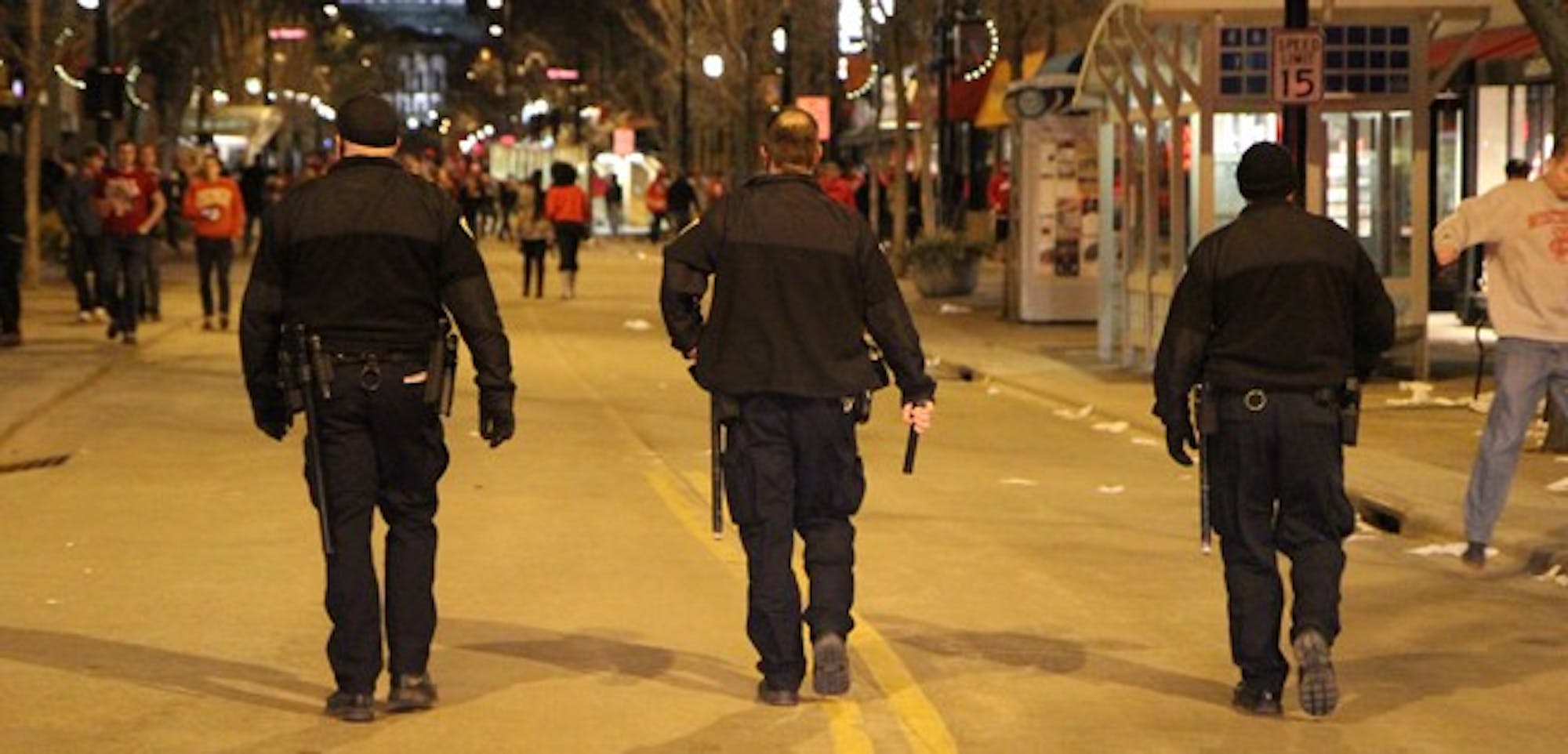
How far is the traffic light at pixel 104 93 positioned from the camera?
34.7m

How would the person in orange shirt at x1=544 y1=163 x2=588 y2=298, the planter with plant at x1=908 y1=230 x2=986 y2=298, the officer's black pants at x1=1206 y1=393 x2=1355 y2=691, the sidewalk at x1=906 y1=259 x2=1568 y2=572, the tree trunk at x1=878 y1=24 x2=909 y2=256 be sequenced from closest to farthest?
the officer's black pants at x1=1206 y1=393 x2=1355 y2=691 < the sidewalk at x1=906 y1=259 x2=1568 y2=572 < the planter with plant at x1=908 y1=230 x2=986 y2=298 < the person in orange shirt at x1=544 y1=163 x2=588 y2=298 < the tree trunk at x1=878 y1=24 x2=909 y2=256

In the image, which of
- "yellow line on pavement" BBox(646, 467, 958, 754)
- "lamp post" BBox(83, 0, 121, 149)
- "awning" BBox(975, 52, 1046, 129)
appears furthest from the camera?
"awning" BBox(975, 52, 1046, 129)

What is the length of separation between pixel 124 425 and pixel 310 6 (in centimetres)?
7665

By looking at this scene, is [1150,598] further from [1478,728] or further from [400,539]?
[400,539]

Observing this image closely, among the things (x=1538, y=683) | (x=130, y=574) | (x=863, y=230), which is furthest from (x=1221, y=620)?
(x=130, y=574)

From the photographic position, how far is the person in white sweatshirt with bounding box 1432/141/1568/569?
39.5ft

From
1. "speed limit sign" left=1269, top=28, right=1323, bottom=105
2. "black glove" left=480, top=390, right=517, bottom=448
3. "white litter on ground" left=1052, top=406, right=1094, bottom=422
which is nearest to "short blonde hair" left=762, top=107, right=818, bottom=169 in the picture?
"black glove" left=480, top=390, right=517, bottom=448

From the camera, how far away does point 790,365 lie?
8758 millimetres

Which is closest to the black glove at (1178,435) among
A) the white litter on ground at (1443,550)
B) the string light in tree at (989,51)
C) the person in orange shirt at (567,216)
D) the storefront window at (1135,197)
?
the white litter on ground at (1443,550)

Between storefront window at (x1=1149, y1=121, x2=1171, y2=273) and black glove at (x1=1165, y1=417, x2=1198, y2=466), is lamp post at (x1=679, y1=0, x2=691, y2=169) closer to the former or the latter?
storefront window at (x1=1149, y1=121, x2=1171, y2=273)

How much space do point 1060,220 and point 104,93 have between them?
1266 centimetres

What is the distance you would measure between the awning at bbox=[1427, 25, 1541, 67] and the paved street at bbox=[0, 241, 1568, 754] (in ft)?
35.6

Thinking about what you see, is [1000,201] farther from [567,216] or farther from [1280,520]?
[1280,520]

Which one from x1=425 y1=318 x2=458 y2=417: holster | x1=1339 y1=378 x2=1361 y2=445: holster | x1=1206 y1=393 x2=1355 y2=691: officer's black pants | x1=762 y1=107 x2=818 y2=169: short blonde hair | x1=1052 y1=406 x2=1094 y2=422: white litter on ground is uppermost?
x1=762 y1=107 x2=818 y2=169: short blonde hair
